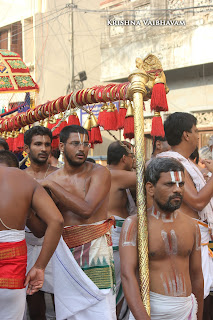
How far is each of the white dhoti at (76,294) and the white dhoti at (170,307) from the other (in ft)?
1.80

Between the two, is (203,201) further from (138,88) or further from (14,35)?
(14,35)

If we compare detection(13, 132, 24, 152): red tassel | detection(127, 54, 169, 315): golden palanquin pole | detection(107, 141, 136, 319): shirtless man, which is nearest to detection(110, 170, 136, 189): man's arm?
detection(107, 141, 136, 319): shirtless man

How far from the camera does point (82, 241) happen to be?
3.45 metres

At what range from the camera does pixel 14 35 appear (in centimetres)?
1850

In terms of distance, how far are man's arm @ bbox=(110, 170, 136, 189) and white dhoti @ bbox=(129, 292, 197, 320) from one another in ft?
5.29

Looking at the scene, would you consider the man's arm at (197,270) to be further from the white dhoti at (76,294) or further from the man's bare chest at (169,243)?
the white dhoti at (76,294)

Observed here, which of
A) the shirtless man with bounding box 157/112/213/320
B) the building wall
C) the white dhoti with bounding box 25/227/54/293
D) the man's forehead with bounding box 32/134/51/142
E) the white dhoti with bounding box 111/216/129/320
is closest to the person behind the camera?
the shirtless man with bounding box 157/112/213/320

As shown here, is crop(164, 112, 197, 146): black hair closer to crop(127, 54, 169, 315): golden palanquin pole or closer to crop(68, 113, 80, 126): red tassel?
crop(127, 54, 169, 315): golden palanquin pole

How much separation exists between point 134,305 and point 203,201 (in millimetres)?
1044

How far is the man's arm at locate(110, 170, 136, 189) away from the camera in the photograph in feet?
14.1

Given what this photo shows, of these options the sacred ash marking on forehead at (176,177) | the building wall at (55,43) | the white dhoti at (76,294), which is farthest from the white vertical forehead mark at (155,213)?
the building wall at (55,43)

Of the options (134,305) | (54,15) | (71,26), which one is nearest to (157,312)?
(134,305)

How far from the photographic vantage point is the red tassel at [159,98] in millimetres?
3146

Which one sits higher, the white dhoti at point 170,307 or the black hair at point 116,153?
the black hair at point 116,153
